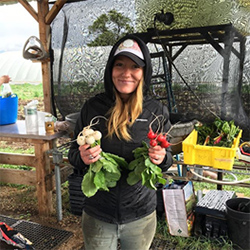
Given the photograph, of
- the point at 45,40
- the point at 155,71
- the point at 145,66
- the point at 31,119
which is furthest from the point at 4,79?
the point at 145,66

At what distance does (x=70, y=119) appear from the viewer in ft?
10.1

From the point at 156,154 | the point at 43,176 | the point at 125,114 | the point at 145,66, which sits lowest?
the point at 43,176

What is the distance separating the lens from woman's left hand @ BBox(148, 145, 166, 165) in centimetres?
140

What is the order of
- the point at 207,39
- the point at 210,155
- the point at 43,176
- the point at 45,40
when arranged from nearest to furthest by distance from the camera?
1. the point at 210,155
2. the point at 43,176
3. the point at 207,39
4. the point at 45,40

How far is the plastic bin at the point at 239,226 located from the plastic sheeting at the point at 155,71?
43.5 inches

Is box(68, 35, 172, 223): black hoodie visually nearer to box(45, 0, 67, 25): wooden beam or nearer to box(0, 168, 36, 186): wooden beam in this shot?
box(0, 168, 36, 186): wooden beam

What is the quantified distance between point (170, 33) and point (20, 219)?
3071mm

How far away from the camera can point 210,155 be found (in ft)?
7.41

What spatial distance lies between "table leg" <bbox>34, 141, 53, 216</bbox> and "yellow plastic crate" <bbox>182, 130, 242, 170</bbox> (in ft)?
5.71

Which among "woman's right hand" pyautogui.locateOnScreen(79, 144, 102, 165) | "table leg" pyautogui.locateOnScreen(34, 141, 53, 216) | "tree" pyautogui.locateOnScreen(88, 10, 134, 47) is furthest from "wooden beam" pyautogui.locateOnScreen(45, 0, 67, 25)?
"woman's right hand" pyautogui.locateOnScreen(79, 144, 102, 165)

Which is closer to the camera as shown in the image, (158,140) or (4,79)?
(158,140)

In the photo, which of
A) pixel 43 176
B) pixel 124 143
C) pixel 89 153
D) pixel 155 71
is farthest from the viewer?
pixel 155 71

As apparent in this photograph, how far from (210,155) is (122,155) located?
100 cm

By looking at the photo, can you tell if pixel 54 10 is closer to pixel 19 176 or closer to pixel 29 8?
pixel 29 8
